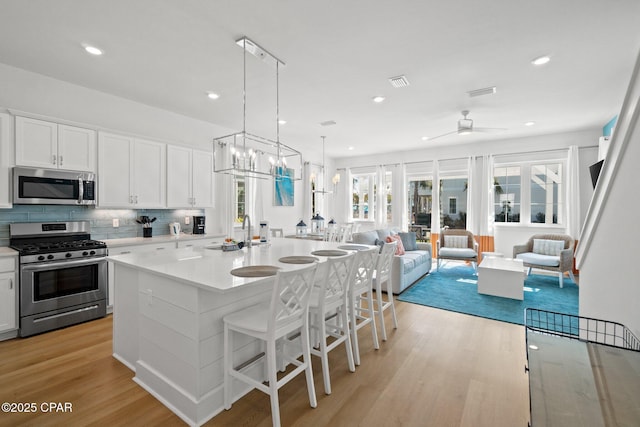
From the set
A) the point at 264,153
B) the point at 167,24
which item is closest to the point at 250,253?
the point at 167,24

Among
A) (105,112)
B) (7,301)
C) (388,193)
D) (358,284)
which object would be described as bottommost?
(7,301)

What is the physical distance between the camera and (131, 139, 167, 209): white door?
407 centimetres

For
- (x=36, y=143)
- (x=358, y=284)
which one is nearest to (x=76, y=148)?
(x=36, y=143)

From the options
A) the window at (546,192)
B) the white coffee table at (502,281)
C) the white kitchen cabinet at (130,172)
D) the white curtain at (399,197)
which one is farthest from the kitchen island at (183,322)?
the window at (546,192)

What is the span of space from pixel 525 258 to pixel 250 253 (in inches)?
204

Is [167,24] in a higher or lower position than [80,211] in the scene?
higher

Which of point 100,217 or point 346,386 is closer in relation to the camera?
point 346,386

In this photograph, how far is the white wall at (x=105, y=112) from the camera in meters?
3.30

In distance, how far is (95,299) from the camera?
3477 millimetres

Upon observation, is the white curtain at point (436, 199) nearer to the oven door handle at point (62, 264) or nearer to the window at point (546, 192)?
the window at point (546, 192)

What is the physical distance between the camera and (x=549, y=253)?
5.63 metres

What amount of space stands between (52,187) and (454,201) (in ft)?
24.6

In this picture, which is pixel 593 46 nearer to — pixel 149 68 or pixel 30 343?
pixel 149 68

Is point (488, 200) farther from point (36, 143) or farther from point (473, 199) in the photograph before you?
point (36, 143)
